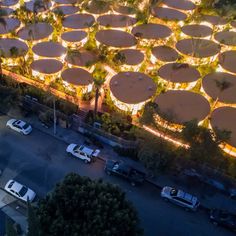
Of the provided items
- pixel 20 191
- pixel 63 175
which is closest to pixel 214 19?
pixel 63 175

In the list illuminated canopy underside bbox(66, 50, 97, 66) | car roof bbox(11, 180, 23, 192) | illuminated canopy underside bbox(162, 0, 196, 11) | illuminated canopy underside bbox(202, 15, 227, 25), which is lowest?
car roof bbox(11, 180, 23, 192)

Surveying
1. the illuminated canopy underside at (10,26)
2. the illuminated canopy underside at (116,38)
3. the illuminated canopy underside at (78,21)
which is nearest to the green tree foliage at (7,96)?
the illuminated canopy underside at (10,26)

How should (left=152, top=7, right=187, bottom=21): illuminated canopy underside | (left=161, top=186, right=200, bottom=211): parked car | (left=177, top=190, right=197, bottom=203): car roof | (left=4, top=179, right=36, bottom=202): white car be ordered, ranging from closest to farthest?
1. (left=4, top=179, right=36, bottom=202): white car
2. (left=161, top=186, right=200, bottom=211): parked car
3. (left=177, top=190, right=197, bottom=203): car roof
4. (left=152, top=7, right=187, bottom=21): illuminated canopy underside

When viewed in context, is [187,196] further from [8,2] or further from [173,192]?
[8,2]

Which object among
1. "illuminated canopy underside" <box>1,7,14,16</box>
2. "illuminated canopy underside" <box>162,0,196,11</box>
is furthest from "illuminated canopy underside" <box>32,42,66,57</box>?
"illuminated canopy underside" <box>162,0,196,11</box>

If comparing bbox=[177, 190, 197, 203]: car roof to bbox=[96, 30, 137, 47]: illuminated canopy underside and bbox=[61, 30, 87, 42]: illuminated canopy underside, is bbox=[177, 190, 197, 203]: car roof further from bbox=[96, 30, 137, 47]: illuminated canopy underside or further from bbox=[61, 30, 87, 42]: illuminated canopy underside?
bbox=[61, 30, 87, 42]: illuminated canopy underside

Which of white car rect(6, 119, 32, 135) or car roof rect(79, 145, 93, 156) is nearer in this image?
car roof rect(79, 145, 93, 156)
